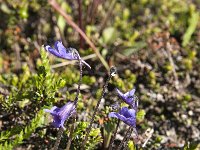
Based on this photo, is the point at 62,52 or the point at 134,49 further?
the point at 134,49

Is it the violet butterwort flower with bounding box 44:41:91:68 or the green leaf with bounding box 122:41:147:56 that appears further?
the green leaf with bounding box 122:41:147:56

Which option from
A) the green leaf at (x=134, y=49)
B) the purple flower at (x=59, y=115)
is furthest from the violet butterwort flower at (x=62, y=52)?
the green leaf at (x=134, y=49)

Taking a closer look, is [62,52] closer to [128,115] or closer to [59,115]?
[59,115]

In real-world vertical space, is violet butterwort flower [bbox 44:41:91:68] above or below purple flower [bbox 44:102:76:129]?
above

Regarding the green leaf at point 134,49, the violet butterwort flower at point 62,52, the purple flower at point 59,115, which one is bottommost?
the purple flower at point 59,115

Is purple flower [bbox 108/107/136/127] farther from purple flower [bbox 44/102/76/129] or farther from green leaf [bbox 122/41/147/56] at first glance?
green leaf [bbox 122/41/147/56]

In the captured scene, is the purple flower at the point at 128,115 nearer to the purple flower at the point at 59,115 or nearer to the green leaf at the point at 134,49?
the purple flower at the point at 59,115

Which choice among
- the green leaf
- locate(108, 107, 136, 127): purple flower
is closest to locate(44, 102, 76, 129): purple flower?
locate(108, 107, 136, 127): purple flower

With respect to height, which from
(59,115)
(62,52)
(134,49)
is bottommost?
(59,115)

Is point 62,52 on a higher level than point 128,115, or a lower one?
higher

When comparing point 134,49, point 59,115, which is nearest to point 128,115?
point 59,115

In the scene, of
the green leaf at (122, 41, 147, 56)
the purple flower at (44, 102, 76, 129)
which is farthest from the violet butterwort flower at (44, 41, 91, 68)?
the green leaf at (122, 41, 147, 56)

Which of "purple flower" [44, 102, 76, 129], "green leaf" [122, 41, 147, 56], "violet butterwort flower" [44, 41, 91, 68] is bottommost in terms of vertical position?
"purple flower" [44, 102, 76, 129]

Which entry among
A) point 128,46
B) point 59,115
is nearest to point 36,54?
point 128,46
